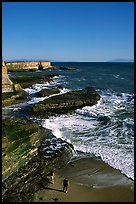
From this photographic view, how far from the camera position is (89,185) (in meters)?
11.9

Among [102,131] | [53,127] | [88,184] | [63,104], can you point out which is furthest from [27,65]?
[88,184]

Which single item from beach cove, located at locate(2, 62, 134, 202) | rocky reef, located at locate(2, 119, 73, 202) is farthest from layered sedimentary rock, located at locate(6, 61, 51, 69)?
beach cove, located at locate(2, 62, 134, 202)

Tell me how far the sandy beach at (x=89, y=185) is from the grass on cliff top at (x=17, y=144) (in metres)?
1.68

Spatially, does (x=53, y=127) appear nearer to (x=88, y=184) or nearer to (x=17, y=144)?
(x=17, y=144)

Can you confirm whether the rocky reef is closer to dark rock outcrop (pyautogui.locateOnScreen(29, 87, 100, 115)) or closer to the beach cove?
the beach cove

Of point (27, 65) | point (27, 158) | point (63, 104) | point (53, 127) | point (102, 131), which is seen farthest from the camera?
point (27, 65)

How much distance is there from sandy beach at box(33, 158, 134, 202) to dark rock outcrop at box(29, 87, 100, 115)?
417 inches

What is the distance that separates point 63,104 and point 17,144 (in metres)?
12.5

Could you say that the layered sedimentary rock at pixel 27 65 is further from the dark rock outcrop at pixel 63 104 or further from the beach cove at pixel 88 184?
the beach cove at pixel 88 184

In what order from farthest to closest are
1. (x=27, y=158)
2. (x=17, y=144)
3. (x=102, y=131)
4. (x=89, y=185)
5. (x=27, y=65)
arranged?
(x=27, y=65) < (x=102, y=131) < (x=27, y=158) < (x=17, y=144) < (x=89, y=185)

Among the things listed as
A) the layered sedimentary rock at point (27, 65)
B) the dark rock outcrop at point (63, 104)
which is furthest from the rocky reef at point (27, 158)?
the layered sedimentary rock at point (27, 65)

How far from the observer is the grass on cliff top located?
39.5 feet

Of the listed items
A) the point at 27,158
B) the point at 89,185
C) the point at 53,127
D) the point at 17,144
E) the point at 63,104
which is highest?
the point at 63,104

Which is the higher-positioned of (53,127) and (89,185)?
(53,127)
